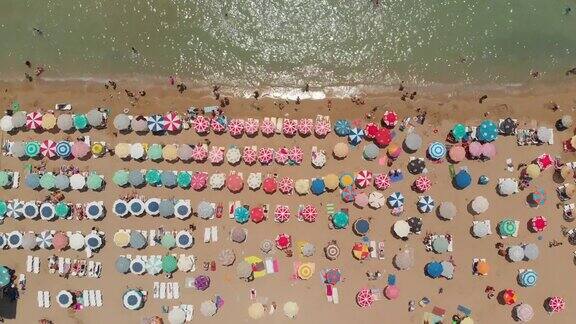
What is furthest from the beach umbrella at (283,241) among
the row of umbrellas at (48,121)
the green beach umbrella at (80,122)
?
the green beach umbrella at (80,122)

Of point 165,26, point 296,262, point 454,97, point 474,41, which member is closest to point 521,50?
point 474,41

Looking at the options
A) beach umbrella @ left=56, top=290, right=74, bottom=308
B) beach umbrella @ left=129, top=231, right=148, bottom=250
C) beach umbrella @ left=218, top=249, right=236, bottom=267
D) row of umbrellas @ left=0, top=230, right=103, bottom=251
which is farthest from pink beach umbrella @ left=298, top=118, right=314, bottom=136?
beach umbrella @ left=56, top=290, right=74, bottom=308

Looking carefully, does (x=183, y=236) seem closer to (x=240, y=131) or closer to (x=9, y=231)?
(x=240, y=131)

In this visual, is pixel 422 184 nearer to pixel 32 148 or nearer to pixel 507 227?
pixel 507 227

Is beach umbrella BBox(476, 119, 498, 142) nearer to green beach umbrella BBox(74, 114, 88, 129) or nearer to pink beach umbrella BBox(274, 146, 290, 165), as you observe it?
pink beach umbrella BBox(274, 146, 290, 165)

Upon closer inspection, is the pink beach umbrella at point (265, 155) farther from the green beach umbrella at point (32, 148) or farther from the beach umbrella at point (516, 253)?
the beach umbrella at point (516, 253)

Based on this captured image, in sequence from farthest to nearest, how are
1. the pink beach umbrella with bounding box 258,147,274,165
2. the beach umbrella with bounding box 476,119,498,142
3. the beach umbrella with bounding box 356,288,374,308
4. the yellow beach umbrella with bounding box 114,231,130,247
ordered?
1. the beach umbrella with bounding box 476,119,498,142
2. the pink beach umbrella with bounding box 258,147,274,165
3. the beach umbrella with bounding box 356,288,374,308
4. the yellow beach umbrella with bounding box 114,231,130,247
